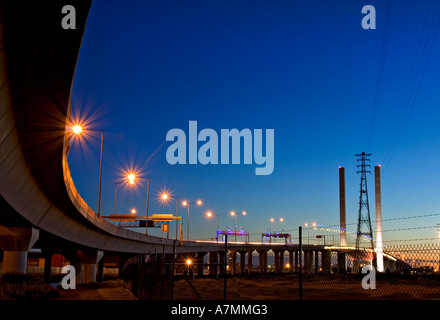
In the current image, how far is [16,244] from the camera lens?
102 ft

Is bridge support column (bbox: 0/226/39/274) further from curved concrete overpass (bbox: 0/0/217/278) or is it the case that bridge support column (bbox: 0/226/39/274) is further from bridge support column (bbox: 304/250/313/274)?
bridge support column (bbox: 304/250/313/274)

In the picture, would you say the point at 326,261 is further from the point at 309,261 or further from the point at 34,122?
the point at 34,122

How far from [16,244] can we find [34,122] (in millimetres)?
18870

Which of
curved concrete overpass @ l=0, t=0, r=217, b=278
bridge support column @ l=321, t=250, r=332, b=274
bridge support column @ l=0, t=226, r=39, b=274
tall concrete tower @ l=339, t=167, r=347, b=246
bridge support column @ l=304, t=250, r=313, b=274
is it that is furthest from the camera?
tall concrete tower @ l=339, t=167, r=347, b=246

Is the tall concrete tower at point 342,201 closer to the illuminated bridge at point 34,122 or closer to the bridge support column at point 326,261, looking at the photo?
the bridge support column at point 326,261

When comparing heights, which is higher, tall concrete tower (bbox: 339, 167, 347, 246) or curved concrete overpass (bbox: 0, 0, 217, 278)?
tall concrete tower (bbox: 339, 167, 347, 246)

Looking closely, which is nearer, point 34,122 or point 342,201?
point 34,122

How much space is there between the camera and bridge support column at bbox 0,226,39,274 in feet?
100.0

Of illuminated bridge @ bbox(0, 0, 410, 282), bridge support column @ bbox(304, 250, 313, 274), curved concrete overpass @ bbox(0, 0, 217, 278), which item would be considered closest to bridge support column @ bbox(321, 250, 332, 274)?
bridge support column @ bbox(304, 250, 313, 274)

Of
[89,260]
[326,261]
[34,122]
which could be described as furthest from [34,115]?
[326,261]

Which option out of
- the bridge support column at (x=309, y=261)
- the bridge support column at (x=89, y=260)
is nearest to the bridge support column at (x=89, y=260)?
the bridge support column at (x=89, y=260)

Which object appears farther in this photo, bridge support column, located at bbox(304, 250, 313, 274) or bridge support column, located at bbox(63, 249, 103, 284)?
bridge support column, located at bbox(304, 250, 313, 274)
